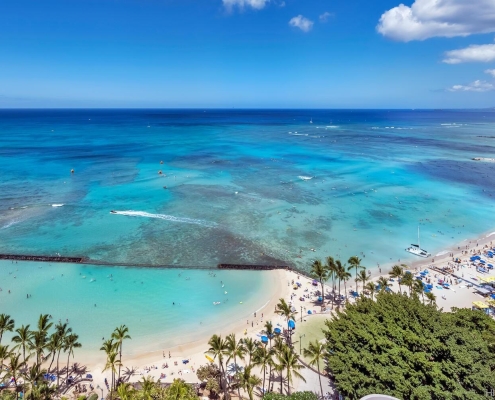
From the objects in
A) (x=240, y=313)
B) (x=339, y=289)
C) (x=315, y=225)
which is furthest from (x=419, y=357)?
(x=315, y=225)

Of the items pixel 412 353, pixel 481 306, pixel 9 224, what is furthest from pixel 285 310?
pixel 9 224

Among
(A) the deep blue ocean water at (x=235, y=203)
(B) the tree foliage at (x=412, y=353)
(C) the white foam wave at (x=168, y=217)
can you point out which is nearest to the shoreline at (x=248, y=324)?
(A) the deep blue ocean water at (x=235, y=203)

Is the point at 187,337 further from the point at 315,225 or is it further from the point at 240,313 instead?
the point at 315,225

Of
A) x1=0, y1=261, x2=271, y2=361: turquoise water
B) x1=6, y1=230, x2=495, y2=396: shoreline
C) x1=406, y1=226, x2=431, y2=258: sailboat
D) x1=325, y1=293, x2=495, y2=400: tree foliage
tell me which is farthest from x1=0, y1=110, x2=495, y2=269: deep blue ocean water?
x1=325, y1=293, x2=495, y2=400: tree foliage

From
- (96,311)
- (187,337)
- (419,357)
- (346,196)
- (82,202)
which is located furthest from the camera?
(346,196)

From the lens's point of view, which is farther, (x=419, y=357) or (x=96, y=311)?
(x=96, y=311)

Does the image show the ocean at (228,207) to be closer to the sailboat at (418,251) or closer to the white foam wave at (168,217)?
the white foam wave at (168,217)

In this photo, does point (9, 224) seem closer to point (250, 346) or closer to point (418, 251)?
point (250, 346)
